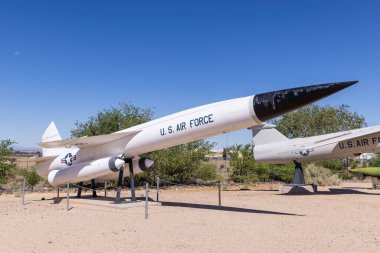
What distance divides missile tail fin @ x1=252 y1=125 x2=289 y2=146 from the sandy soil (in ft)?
22.3

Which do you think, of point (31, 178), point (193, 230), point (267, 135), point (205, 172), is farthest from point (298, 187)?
point (31, 178)

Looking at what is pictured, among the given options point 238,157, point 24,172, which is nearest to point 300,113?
point 238,157

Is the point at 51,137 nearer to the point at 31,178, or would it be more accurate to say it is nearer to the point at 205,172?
the point at 31,178

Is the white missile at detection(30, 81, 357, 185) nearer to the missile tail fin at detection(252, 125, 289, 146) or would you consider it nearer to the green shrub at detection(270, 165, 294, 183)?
the missile tail fin at detection(252, 125, 289, 146)

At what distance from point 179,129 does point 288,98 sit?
308cm

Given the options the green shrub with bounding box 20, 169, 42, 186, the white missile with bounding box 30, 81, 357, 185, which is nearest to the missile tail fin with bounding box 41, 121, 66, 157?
the white missile with bounding box 30, 81, 357, 185

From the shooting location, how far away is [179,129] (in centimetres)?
961

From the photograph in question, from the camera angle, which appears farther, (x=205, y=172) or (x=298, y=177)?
(x=205, y=172)

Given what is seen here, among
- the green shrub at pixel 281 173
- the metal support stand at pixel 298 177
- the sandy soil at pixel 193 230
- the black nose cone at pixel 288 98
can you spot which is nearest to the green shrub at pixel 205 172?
the green shrub at pixel 281 173

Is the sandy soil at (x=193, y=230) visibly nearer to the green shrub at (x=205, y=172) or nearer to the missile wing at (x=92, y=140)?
the missile wing at (x=92, y=140)

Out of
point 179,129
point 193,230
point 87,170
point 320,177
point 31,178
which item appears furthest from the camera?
point 31,178

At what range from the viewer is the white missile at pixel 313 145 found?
578 inches

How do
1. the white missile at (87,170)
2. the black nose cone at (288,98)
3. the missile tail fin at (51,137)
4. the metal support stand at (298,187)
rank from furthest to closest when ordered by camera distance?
the metal support stand at (298,187) → the missile tail fin at (51,137) → the white missile at (87,170) → the black nose cone at (288,98)

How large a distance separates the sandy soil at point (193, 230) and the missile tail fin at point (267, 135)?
22.3 ft
